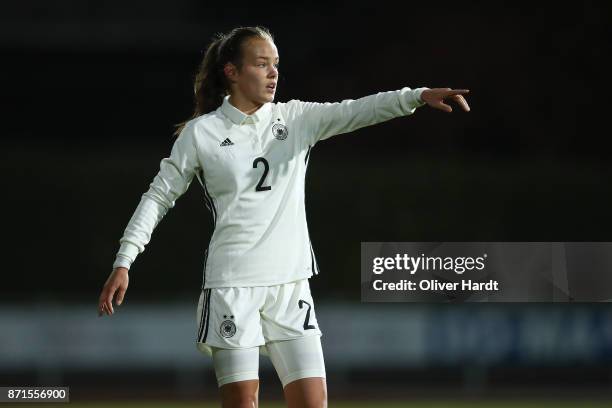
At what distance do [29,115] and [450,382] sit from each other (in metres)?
8.64

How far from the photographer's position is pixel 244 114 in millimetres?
4449

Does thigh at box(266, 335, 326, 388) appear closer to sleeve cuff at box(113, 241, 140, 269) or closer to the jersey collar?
sleeve cuff at box(113, 241, 140, 269)

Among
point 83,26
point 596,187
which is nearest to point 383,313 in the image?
point 596,187

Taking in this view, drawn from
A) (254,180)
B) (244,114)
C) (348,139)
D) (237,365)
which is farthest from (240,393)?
(348,139)

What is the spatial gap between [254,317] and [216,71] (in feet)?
3.25

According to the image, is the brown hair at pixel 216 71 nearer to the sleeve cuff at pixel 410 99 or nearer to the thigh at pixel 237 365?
the sleeve cuff at pixel 410 99

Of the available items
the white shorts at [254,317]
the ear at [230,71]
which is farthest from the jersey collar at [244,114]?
the white shorts at [254,317]

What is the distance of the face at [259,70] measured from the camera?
4.44m

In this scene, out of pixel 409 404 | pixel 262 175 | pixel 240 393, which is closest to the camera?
pixel 240 393

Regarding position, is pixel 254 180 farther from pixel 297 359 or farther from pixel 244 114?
pixel 297 359

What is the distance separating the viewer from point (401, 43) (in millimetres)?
17562

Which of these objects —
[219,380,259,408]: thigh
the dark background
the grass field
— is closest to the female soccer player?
[219,380,259,408]: thigh

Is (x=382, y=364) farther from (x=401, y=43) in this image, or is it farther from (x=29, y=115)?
(x=29, y=115)

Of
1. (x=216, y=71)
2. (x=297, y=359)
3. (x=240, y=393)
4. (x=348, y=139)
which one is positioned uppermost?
(x=348, y=139)
